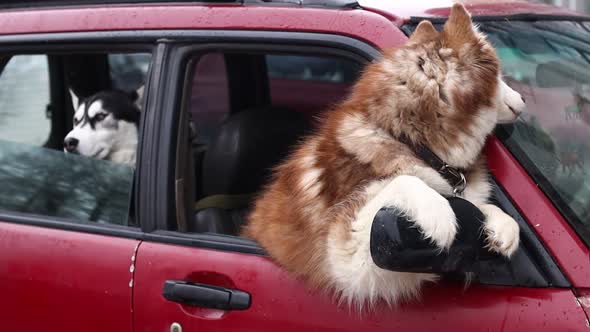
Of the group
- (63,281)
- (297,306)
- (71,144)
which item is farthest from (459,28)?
(71,144)

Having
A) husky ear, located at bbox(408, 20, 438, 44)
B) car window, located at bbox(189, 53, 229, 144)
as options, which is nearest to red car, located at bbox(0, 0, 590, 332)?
husky ear, located at bbox(408, 20, 438, 44)

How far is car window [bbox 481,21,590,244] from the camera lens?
7.02 ft

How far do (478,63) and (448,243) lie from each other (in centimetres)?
51

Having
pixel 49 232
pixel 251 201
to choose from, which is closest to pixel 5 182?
pixel 49 232

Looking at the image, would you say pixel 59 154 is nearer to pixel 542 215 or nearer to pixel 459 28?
pixel 459 28

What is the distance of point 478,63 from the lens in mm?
2146

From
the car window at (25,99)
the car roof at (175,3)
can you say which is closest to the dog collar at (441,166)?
the car roof at (175,3)

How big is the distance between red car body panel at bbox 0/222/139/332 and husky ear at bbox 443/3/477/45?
1.13 m

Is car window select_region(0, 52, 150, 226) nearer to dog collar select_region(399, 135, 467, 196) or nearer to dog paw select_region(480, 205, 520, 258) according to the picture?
dog collar select_region(399, 135, 467, 196)

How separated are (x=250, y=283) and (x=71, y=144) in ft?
4.91

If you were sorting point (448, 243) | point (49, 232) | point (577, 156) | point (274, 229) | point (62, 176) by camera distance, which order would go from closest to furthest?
point (448, 243)
point (577, 156)
point (274, 229)
point (49, 232)
point (62, 176)

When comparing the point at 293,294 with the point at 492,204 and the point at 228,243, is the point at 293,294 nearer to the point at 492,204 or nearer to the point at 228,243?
the point at 228,243

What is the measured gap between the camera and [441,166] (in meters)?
2.14

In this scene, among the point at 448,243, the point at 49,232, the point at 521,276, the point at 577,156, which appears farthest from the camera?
the point at 49,232
